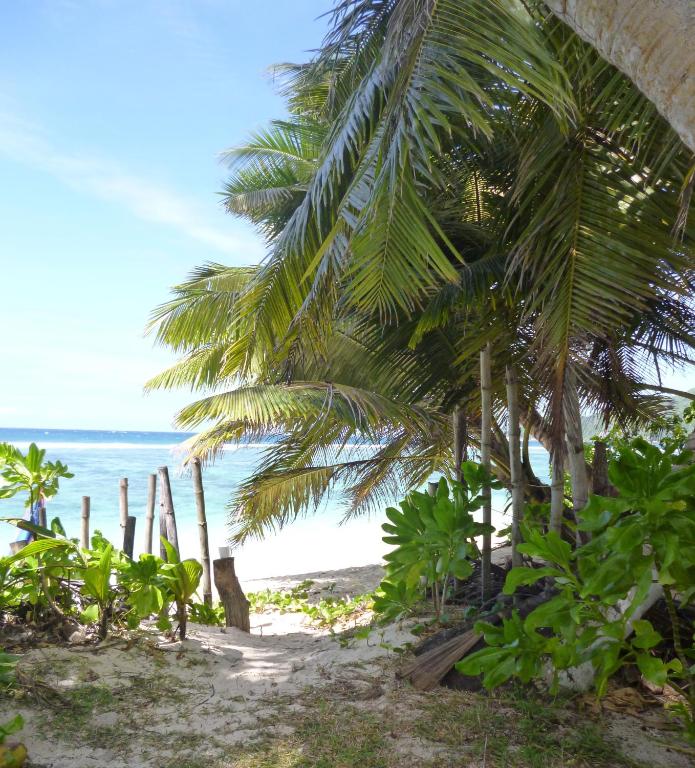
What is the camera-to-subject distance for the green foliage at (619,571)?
172cm

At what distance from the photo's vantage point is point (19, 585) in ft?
12.2

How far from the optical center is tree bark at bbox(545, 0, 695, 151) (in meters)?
1.58

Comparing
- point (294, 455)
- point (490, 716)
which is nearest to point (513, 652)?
point (490, 716)

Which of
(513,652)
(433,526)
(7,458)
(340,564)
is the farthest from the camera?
(340,564)

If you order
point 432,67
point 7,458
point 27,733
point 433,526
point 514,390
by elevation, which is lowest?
point 27,733

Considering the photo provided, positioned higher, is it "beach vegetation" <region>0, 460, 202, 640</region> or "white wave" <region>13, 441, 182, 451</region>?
"white wave" <region>13, 441, 182, 451</region>

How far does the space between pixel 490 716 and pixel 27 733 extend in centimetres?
190

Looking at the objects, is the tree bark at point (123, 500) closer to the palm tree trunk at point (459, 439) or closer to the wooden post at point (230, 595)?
the wooden post at point (230, 595)

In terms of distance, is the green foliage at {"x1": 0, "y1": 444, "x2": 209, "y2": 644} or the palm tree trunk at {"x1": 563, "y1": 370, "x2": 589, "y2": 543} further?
the green foliage at {"x1": 0, "y1": 444, "x2": 209, "y2": 644}

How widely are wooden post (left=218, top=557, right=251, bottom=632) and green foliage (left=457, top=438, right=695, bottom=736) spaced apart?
3003 mm

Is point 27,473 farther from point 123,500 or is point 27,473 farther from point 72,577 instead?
point 123,500

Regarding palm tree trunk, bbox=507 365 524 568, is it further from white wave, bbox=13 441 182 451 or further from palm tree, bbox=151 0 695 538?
white wave, bbox=13 441 182 451

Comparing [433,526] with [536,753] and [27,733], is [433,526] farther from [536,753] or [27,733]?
[27,733]

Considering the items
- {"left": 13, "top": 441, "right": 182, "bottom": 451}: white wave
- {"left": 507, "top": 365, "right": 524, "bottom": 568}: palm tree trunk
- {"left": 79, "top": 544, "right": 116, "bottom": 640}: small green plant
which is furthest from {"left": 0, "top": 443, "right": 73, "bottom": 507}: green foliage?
{"left": 13, "top": 441, "right": 182, "bottom": 451}: white wave
